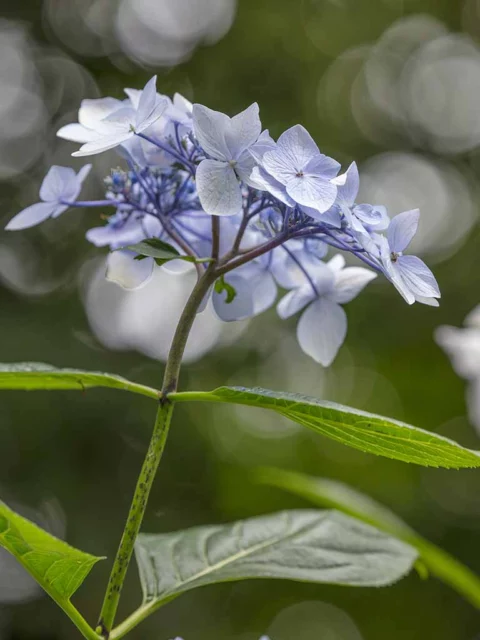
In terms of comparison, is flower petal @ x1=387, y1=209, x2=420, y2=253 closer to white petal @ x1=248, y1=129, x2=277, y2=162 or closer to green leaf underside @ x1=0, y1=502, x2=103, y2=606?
white petal @ x1=248, y1=129, x2=277, y2=162

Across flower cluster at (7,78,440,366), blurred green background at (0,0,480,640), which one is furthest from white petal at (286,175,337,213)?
blurred green background at (0,0,480,640)

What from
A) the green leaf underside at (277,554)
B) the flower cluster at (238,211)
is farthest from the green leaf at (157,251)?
the green leaf underside at (277,554)

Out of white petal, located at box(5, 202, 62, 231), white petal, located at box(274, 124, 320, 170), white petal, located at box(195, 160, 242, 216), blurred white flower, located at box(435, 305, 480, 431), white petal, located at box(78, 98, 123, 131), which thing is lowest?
blurred white flower, located at box(435, 305, 480, 431)

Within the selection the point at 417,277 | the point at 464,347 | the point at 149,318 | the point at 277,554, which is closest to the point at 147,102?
the point at 417,277

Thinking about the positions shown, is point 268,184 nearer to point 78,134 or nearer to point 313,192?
point 313,192

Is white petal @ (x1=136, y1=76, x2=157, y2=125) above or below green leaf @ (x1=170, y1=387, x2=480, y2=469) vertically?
above

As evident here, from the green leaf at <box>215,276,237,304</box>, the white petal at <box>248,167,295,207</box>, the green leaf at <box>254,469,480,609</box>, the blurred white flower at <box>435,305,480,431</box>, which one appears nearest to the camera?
the white petal at <box>248,167,295,207</box>

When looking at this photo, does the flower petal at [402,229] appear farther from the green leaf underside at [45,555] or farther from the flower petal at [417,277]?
the green leaf underside at [45,555]
